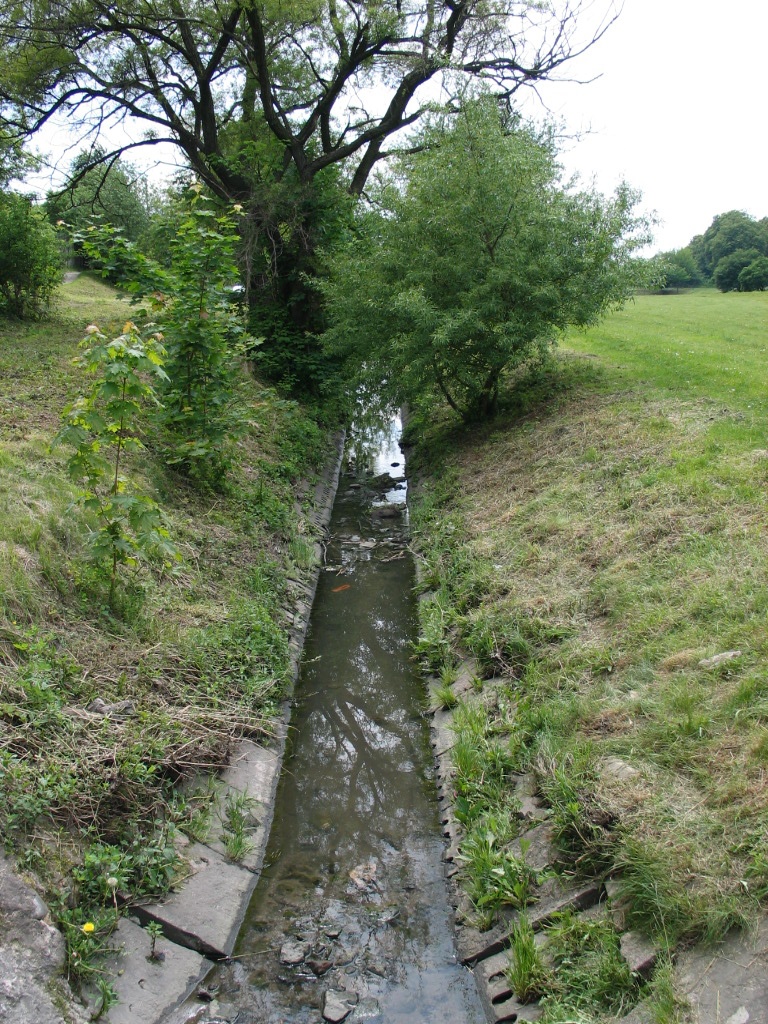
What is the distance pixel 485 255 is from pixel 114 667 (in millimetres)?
9044

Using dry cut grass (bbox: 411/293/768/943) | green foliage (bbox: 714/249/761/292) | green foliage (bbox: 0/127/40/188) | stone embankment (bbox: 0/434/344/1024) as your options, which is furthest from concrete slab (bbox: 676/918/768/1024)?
green foliage (bbox: 714/249/761/292)

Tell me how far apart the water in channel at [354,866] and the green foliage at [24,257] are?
37.4 ft

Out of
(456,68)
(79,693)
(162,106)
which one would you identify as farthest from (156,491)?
(162,106)

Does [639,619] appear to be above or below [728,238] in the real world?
below

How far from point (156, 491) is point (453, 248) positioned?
22.0 ft

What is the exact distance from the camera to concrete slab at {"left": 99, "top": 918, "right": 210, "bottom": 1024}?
3.95 metres

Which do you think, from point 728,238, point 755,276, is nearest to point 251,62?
point 755,276

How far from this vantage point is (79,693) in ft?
17.5

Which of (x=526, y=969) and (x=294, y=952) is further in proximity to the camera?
(x=294, y=952)

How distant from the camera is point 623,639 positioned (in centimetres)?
625

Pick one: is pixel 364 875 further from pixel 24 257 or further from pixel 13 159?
pixel 13 159

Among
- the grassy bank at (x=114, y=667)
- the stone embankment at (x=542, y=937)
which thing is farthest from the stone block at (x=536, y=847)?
the grassy bank at (x=114, y=667)

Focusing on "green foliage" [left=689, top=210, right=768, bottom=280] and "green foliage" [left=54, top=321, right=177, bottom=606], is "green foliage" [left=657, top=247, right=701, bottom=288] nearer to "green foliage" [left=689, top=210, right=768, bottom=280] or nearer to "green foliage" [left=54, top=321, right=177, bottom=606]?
"green foliage" [left=689, top=210, right=768, bottom=280]

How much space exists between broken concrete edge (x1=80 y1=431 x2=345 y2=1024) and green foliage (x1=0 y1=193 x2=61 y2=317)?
1346 cm
